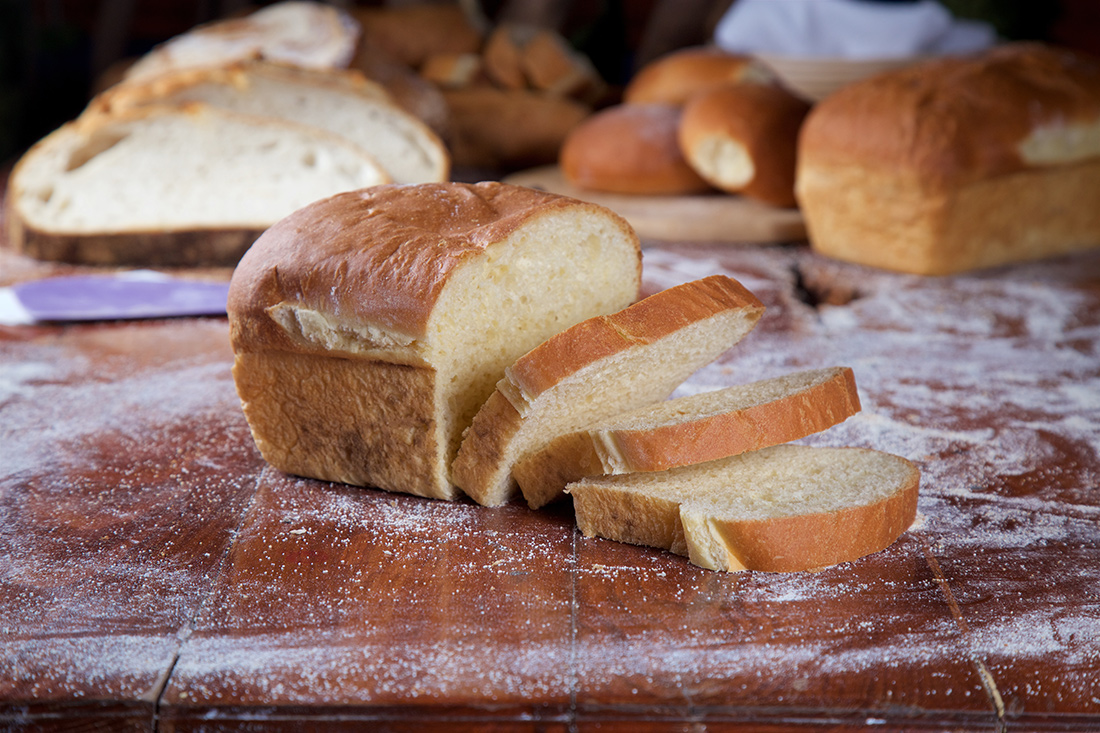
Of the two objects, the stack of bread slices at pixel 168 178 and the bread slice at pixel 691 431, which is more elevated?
the bread slice at pixel 691 431

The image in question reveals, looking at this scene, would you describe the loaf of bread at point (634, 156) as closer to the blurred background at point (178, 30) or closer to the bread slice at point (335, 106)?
the bread slice at point (335, 106)

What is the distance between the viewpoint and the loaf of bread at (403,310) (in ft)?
5.82

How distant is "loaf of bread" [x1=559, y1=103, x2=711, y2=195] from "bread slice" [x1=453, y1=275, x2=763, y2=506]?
230 centimetres

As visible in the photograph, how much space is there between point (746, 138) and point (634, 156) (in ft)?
1.55

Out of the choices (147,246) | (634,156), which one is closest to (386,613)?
(147,246)

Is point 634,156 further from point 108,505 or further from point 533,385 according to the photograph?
point 108,505

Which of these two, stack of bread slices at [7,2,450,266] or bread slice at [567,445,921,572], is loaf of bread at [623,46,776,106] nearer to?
stack of bread slices at [7,2,450,266]

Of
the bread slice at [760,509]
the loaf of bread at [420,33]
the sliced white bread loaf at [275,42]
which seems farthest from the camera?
the loaf of bread at [420,33]

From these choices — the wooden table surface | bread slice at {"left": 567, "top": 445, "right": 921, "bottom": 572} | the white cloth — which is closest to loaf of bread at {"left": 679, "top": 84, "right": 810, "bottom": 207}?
the white cloth

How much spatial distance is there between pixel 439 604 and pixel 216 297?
195 centimetres

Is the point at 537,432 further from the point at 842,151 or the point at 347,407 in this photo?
the point at 842,151

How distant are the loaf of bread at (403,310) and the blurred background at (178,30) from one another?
4.05m

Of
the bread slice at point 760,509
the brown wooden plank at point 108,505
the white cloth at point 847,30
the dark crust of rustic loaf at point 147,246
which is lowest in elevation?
the dark crust of rustic loaf at point 147,246

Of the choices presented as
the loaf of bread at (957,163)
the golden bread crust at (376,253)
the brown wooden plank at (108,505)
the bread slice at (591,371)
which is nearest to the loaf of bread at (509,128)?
the loaf of bread at (957,163)
